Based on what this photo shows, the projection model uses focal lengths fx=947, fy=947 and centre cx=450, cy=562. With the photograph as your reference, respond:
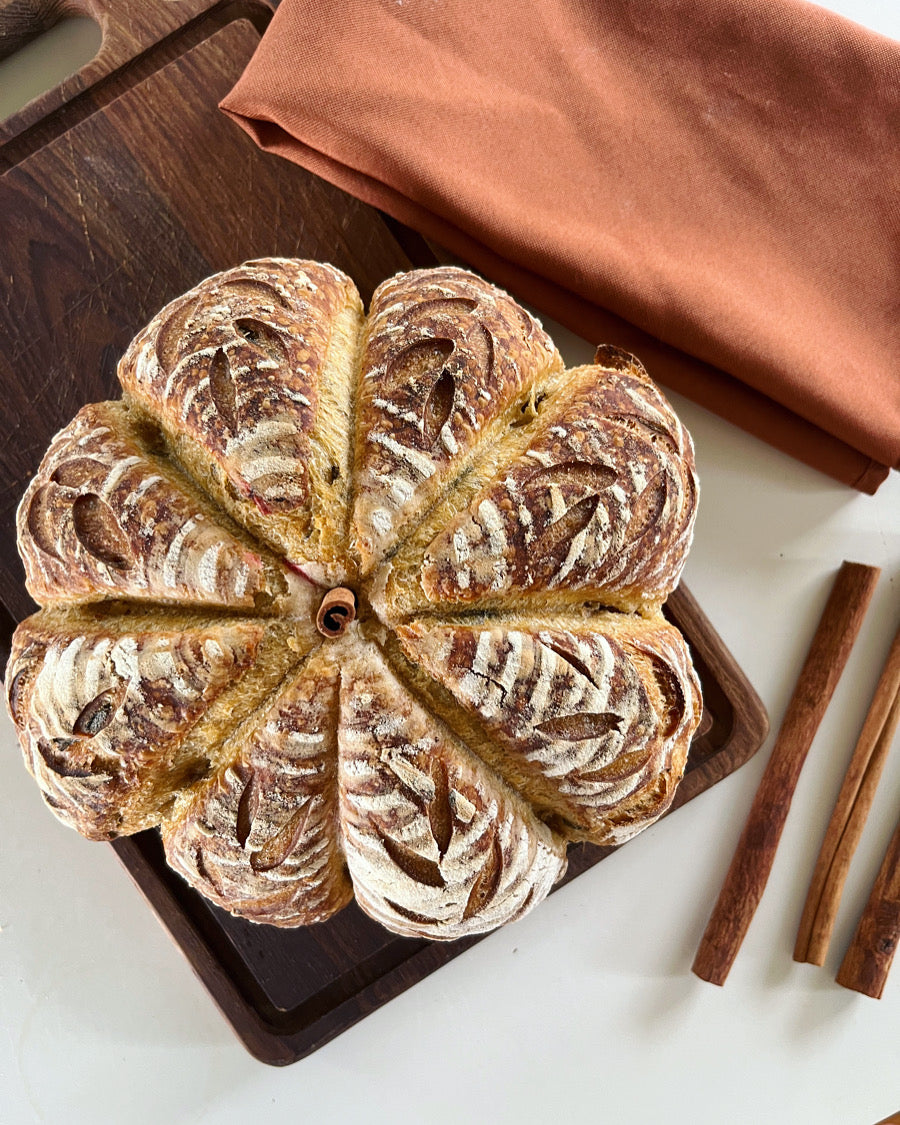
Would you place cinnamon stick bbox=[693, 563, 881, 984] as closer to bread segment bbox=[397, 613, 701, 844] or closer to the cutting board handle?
bread segment bbox=[397, 613, 701, 844]

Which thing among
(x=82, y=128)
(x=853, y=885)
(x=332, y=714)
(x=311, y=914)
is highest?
(x=82, y=128)

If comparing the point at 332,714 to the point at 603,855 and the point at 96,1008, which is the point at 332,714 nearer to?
the point at 603,855

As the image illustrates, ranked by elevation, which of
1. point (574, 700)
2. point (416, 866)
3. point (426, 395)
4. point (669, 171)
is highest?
point (669, 171)

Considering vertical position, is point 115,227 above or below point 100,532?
above

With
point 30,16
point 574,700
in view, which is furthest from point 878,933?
point 30,16

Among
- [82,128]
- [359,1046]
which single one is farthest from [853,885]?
[82,128]

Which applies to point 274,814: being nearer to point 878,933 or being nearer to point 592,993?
point 592,993

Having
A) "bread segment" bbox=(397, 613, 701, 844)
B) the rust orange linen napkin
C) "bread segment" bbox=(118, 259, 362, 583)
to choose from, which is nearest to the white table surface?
the rust orange linen napkin
